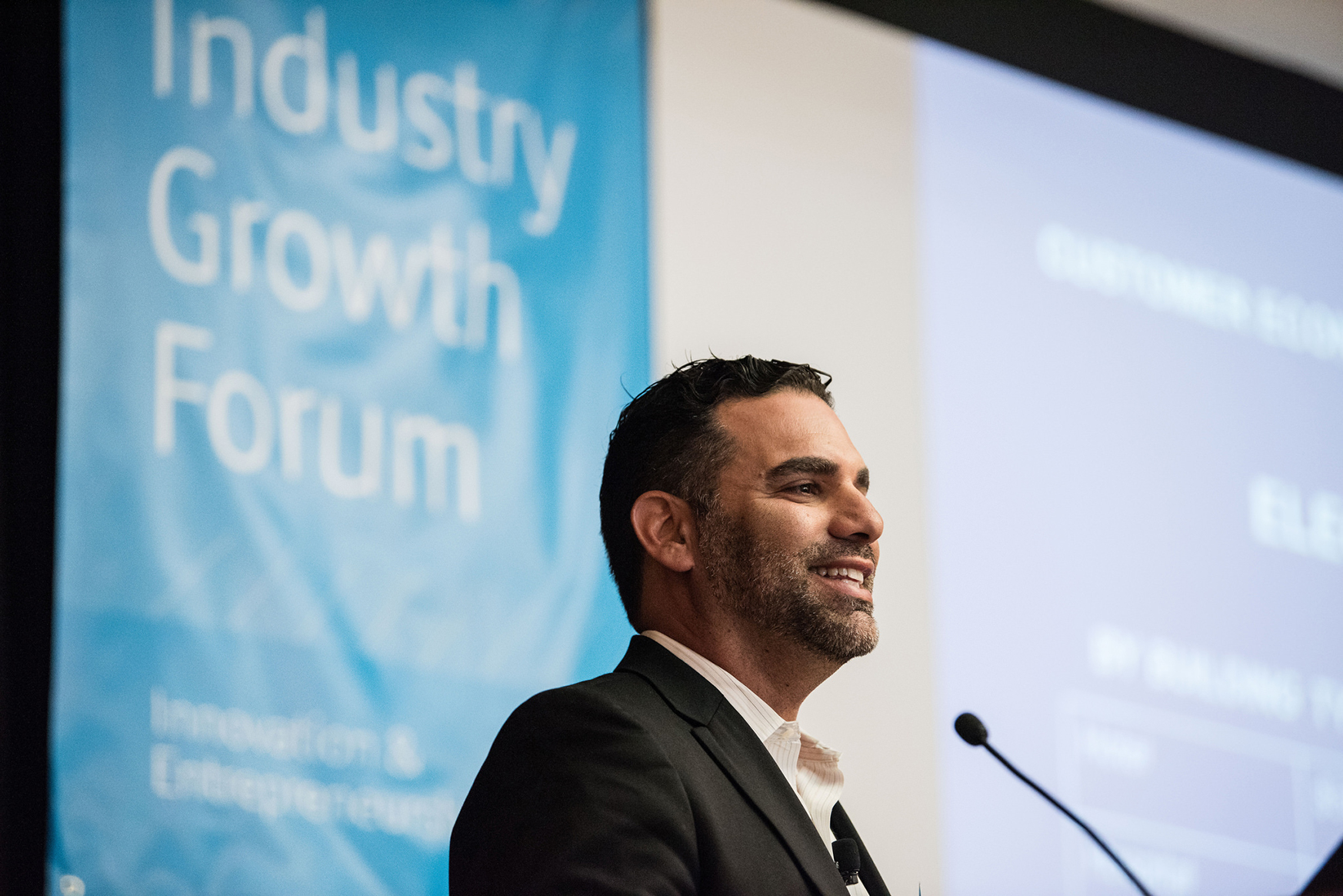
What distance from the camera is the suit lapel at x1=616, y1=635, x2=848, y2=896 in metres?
1.82

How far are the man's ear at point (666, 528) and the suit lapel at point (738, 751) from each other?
0.45 feet

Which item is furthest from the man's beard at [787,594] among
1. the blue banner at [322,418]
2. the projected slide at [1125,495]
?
the projected slide at [1125,495]

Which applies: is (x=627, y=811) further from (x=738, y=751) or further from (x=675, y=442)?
(x=675, y=442)

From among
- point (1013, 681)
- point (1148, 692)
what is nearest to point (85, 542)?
point (1013, 681)

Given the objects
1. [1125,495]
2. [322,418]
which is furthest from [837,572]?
[1125,495]

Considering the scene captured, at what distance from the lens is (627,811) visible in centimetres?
169

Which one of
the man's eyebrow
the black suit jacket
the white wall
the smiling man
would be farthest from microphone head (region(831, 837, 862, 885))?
the white wall

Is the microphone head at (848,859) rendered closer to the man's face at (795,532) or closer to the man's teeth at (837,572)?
the man's face at (795,532)

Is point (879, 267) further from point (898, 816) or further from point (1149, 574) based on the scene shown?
point (898, 816)

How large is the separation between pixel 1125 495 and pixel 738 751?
97.2 inches

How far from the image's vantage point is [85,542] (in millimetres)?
2773

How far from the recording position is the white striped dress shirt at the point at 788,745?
2064 millimetres

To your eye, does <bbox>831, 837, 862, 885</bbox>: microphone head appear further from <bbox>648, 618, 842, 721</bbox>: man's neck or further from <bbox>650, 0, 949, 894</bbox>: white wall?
<bbox>650, 0, 949, 894</bbox>: white wall

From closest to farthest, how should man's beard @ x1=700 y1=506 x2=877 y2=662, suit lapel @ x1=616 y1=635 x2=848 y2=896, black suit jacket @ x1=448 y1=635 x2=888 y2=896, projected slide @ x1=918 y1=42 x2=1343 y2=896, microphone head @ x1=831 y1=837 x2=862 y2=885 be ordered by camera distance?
1. black suit jacket @ x1=448 y1=635 x2=888 y2=896
2. suit lapel @ x1=616 y1=635 x2=848 y2=896
3. microphone head @ x1=831 y1=837 x2=862 y2=885
4. man's beard @ x1=700 y1=506 x2=877 y2=662
5. projected slide @ x1=918 y1=42 x2=1343 y2=896
